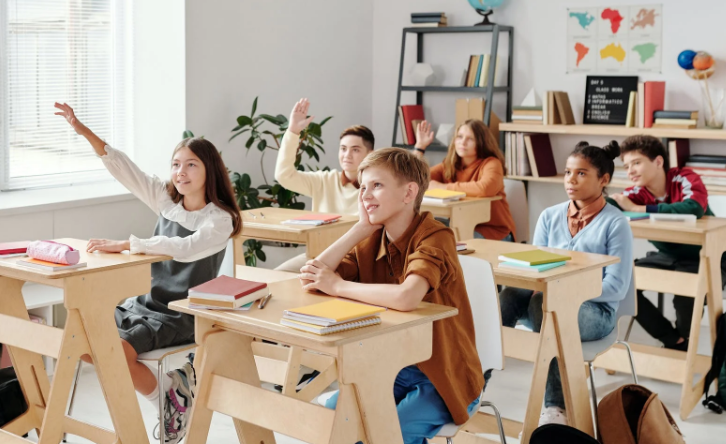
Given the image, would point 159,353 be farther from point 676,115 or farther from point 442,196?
point 676,115

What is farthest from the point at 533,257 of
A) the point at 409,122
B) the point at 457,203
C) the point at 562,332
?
the point at 409,122

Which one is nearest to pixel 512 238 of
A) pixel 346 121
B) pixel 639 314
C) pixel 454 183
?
pixel 454 183

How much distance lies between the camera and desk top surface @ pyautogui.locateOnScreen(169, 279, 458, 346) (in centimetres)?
182

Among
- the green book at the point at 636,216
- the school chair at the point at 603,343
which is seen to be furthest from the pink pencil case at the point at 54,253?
the green book at the point at 636,216

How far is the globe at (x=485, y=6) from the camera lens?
17.5 ft

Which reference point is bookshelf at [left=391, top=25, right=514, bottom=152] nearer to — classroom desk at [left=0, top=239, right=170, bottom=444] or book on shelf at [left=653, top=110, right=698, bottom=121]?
book on shelf at [left=653, top=110, right=698, bottom=121]

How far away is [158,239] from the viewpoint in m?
2.74

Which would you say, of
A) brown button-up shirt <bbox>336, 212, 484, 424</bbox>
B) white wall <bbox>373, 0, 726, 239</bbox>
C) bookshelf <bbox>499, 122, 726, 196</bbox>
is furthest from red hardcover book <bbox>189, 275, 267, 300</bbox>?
white wall <bbox>373, 0, 726, 239</bbox>

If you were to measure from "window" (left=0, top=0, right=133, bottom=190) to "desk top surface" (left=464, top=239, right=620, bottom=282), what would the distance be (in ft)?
8.42

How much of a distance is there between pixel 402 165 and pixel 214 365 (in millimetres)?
688

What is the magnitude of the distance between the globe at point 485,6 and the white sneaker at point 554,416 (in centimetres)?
316

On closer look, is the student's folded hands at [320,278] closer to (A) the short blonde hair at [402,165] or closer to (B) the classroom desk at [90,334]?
(A) the short blonde hair at [402,165]

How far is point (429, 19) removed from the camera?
18.4 ft

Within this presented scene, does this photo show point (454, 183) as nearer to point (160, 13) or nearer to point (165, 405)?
point (160, 13)
